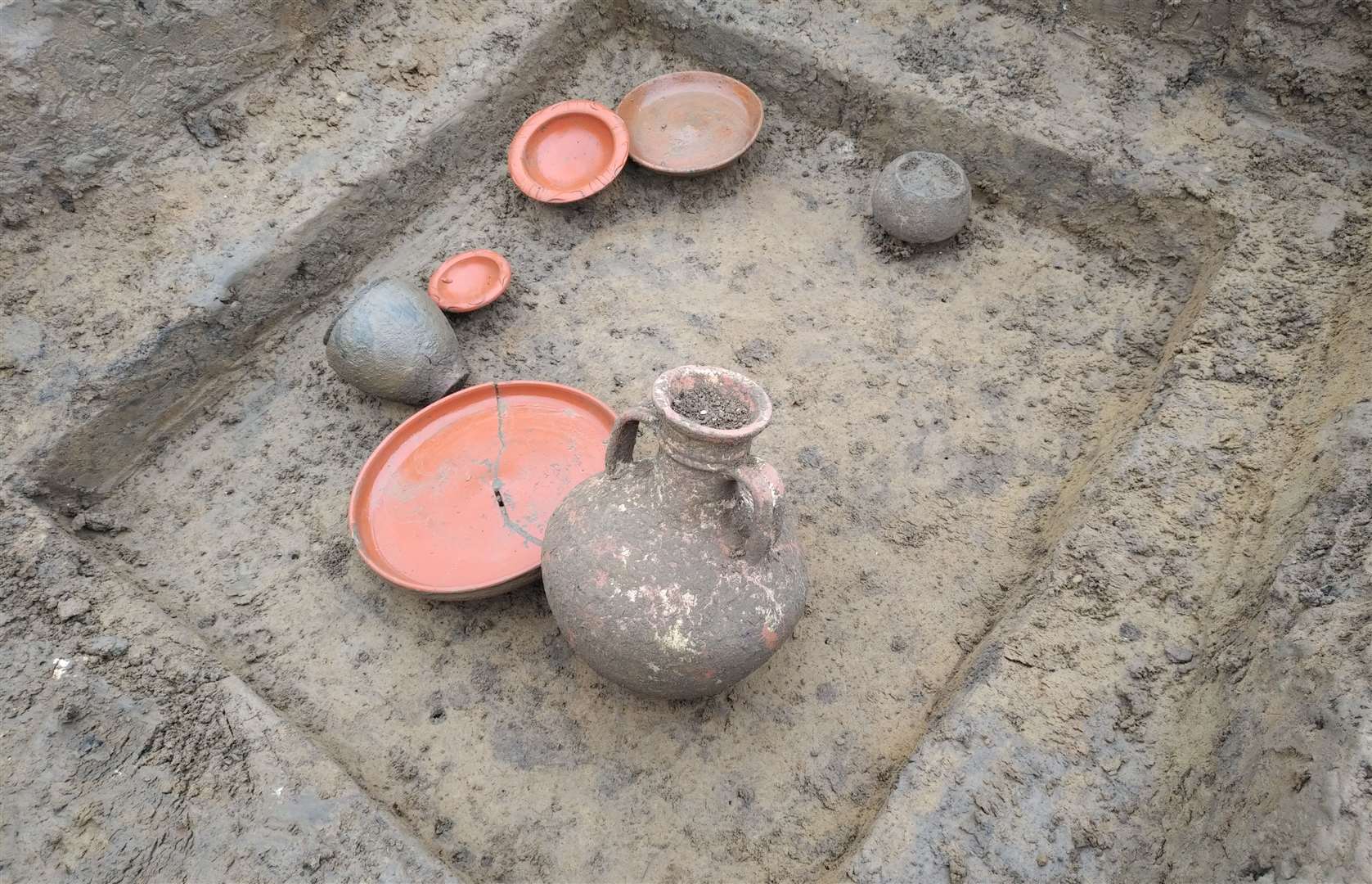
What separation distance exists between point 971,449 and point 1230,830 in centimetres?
172

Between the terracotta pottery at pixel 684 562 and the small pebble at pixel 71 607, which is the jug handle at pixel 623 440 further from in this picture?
the small pebble at pixel 71 607

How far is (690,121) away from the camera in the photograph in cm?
457

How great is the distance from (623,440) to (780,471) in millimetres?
1091

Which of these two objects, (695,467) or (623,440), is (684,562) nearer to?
(695,467)

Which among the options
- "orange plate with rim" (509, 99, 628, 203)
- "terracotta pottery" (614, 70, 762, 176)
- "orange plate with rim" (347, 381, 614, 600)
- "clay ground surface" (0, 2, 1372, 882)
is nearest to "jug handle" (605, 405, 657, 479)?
"orange plate with rim" (347, 381, 614, 600)

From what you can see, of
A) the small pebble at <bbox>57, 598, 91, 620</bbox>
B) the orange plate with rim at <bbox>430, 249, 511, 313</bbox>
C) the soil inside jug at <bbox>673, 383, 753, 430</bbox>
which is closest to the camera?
the soil inside jug at <bbox>673, 383, 753, 430</bbox>

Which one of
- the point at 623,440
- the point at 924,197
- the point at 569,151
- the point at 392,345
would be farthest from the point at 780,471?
the point at 569,151

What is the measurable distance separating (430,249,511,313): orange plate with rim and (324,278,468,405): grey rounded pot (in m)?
0.28

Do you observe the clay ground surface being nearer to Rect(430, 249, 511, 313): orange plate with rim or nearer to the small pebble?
the small pebble

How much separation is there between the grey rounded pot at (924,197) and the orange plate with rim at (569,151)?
1354 millimetres

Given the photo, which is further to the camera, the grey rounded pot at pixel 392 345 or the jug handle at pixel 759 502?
the grey rounded pot at pixel 392 345

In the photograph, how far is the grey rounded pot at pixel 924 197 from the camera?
153 inches

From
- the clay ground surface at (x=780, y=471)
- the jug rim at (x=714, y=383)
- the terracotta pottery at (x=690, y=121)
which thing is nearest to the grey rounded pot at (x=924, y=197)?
the clay ground surface at (x=780, y=471)

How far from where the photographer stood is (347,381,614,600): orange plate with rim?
9.82ft
